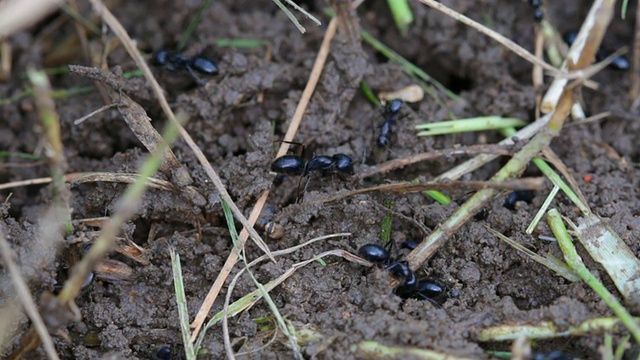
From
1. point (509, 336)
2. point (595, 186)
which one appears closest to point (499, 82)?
point (595, 186)

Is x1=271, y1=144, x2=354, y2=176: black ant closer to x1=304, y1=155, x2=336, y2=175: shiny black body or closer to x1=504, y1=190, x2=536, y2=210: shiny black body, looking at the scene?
x1=304, y1=155, x2=336, y2=175: shiny black body

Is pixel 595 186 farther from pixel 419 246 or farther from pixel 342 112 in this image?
pixel 342 112

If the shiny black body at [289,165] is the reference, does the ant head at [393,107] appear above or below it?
above

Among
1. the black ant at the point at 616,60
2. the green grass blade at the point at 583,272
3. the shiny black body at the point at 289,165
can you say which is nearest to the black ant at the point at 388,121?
the shiny black body at the point at 289,165

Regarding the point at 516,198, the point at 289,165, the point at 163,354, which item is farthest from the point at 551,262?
Answer: the point at 163,354

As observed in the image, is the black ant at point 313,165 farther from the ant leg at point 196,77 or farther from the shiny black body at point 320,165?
the ant leg at point 196,77

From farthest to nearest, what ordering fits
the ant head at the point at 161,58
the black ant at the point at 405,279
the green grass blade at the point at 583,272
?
the ant head at the point at 161,58 → the black ant at the point at 405,279 → the green grass blade at the point at 583,272
